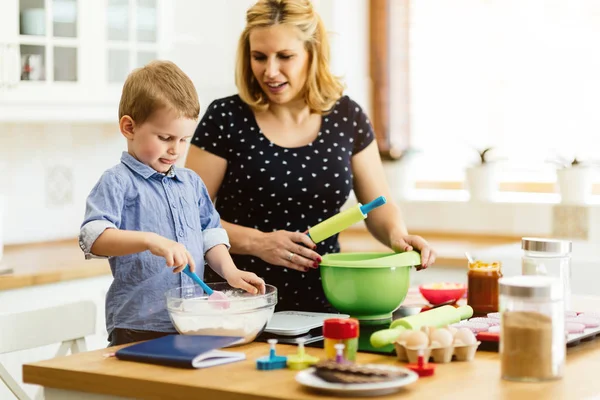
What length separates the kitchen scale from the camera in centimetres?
171

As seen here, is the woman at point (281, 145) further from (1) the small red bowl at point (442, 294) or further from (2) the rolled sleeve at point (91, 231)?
(2) the rolled sleeve at point (91, 231)

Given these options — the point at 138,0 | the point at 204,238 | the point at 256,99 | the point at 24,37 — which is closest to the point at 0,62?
the point at 24,37

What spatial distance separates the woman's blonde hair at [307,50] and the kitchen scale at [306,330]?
643 millimetres

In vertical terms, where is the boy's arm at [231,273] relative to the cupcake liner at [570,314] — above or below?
above

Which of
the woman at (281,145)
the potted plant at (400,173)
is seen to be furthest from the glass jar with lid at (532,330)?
the potted plant at (400,173)

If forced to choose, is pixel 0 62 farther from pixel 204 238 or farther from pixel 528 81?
pixel 528 81

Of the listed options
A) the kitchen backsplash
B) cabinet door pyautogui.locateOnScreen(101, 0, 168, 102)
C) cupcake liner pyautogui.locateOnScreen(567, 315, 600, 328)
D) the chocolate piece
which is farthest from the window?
the chocolate piece

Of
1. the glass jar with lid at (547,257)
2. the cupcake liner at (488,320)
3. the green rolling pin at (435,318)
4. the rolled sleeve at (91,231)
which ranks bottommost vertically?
the cupcake liner at (488,320)

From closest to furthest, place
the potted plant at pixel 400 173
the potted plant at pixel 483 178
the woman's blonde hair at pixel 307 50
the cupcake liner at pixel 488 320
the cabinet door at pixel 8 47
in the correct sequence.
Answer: the cupcake liner at pixel 488 320, the woman's blonde hair at pixel 307 50, the cabinet door at pixel 8 47, the potted plant at pixel 483 178, the potted plant at pixel 400 173

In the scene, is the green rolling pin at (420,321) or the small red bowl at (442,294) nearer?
the green rolling pin at (420,321)

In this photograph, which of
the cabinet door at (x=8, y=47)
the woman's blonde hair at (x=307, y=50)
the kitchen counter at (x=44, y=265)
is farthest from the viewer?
the cabinet door at (x=8, y=47)

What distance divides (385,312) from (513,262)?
55.9 inches

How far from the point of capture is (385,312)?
194 centimetres

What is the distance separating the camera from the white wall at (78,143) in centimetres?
354
